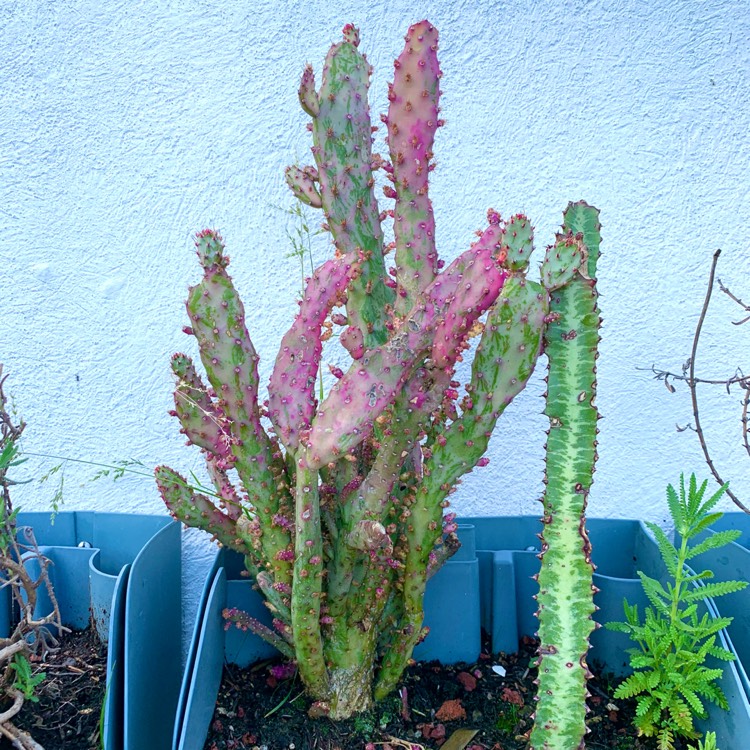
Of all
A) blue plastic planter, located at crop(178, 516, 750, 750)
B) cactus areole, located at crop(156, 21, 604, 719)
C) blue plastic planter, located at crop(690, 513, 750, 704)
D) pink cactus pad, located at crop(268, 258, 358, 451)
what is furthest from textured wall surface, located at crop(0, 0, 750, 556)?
pink cactus pad, located at crop(268, 258, 358, 451)

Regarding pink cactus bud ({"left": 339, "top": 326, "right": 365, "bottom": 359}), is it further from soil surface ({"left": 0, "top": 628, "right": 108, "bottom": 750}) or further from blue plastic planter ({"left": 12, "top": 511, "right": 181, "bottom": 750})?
soil surface ({"left": 0, "top": 628, "right": 108, "bottom": 750})

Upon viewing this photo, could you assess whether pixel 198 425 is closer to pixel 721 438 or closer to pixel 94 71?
pixel 94 71

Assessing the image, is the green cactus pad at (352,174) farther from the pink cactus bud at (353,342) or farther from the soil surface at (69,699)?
the soil surface at (69,699)

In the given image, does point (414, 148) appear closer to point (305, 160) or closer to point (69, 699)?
point (305, 160)

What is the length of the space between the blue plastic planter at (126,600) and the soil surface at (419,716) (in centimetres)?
13

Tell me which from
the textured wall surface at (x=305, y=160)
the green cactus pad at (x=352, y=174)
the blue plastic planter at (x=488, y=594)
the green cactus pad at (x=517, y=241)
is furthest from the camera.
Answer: the textured wall surface at (x=305, y=160)

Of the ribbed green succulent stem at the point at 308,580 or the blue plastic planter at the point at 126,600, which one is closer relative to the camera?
the ribbed green succulent stem at the point at 308,580

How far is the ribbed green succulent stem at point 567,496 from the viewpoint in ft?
3.10

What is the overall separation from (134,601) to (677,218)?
4.24 ft

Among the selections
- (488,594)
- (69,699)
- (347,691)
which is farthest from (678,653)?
(69,699)

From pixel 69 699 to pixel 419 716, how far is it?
61 cm

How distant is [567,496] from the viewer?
987mm

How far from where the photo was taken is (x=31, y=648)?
113cm

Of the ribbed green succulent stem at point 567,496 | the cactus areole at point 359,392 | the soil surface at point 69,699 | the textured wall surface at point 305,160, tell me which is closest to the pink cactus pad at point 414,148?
the cactus areole at point 359,392
